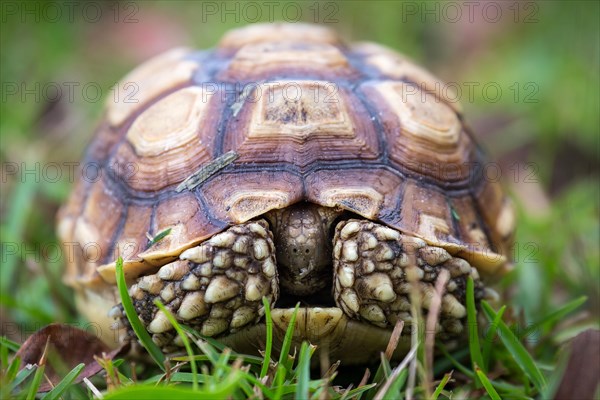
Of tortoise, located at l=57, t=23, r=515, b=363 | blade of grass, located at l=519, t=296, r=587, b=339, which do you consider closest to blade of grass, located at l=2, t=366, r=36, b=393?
tortoise, located at l=57, t=23, r=515, b=363

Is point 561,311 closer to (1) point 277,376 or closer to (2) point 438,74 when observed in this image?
(1) point 277,376

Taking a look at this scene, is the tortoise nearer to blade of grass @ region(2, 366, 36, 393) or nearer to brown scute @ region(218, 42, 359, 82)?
brown scute @ region(218, 42, 359, 82)

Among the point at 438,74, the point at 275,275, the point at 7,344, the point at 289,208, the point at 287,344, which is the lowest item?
the point at 438,74

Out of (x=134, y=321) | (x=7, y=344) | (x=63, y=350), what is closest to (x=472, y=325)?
(x=134, y=321)

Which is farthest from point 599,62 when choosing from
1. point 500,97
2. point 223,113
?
point 223,113

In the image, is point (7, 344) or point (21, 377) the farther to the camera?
point (7, 344)

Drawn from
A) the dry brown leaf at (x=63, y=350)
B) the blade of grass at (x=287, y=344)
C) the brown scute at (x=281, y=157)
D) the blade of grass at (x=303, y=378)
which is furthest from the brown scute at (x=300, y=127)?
the dry brown leaf at (x=63, y=350)

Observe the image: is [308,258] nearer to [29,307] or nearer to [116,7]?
[29,307]
